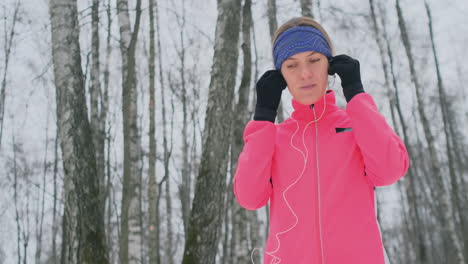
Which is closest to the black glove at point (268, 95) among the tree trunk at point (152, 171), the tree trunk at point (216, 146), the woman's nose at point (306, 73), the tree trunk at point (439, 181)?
the woman's nose at point (306, 73)

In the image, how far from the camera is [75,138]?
3.89 meters

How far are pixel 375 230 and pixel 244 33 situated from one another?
678cm

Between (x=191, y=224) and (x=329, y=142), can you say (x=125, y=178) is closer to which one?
(x=191, y=224)

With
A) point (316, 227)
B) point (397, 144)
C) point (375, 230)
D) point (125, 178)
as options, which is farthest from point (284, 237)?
point (125, 178)

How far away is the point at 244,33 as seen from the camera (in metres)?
7.71

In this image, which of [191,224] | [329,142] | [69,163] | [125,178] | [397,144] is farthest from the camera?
[125,178]

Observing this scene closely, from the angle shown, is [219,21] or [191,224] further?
[219,21]

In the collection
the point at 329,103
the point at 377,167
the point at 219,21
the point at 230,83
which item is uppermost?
the point at 219,21

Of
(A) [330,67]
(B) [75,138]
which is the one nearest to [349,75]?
(A) [330,67]

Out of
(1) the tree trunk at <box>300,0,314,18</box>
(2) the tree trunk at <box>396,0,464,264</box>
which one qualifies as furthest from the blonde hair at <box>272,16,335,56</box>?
(2) the tree trunk at <box>396,0,464,264</box>

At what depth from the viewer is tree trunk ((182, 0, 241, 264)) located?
11.2ft

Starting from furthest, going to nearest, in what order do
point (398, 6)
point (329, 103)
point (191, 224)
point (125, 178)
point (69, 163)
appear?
point (398, 6), point (125, 178), point (69, 163), point (191, 224), point (329, 103)

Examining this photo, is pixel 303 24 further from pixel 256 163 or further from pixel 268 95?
pixel 256 163

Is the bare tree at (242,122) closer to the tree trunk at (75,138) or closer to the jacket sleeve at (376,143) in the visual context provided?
the tree trunk at (75,138)
